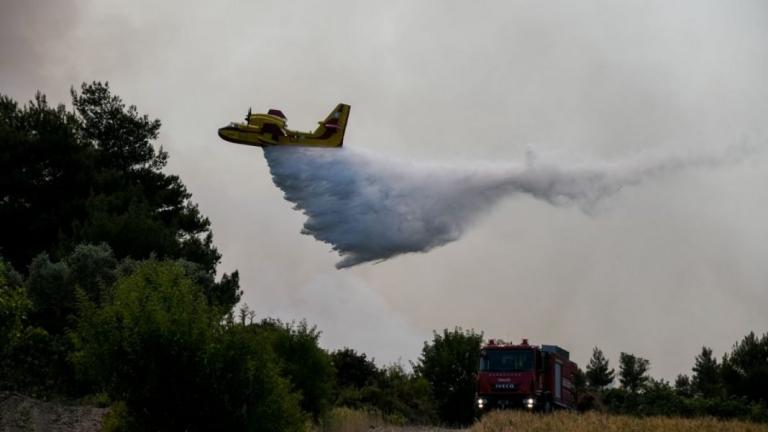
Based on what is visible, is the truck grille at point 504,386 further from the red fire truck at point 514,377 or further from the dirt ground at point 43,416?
the dirt ground at point 43,416

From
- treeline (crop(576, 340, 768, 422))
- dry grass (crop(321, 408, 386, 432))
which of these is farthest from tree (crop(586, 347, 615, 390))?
dry grass (crop(321, 408, 386, 432))

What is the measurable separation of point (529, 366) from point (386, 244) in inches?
481

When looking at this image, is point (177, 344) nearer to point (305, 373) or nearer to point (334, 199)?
point (305, 373)

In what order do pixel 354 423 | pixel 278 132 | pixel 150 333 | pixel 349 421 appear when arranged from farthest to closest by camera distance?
pixel 278 132 → pixel 354 423 → pixel 349 421 → pixel 150 333

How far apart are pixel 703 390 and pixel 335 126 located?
99.8ft

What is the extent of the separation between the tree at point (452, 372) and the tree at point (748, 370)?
16073mm

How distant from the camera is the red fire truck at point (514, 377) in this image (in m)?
44.0

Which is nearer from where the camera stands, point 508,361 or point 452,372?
point 508,361

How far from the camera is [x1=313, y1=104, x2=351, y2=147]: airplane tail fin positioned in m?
59.2

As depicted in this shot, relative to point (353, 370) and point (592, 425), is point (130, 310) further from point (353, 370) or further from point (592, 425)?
point (353, 370)

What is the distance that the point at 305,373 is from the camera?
136ft

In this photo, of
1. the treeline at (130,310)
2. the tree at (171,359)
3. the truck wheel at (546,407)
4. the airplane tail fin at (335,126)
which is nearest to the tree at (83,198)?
Answer: the treeline at (130,310)

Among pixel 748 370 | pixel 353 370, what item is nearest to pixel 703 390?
pixel 748 370

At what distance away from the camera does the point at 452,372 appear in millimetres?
58000
